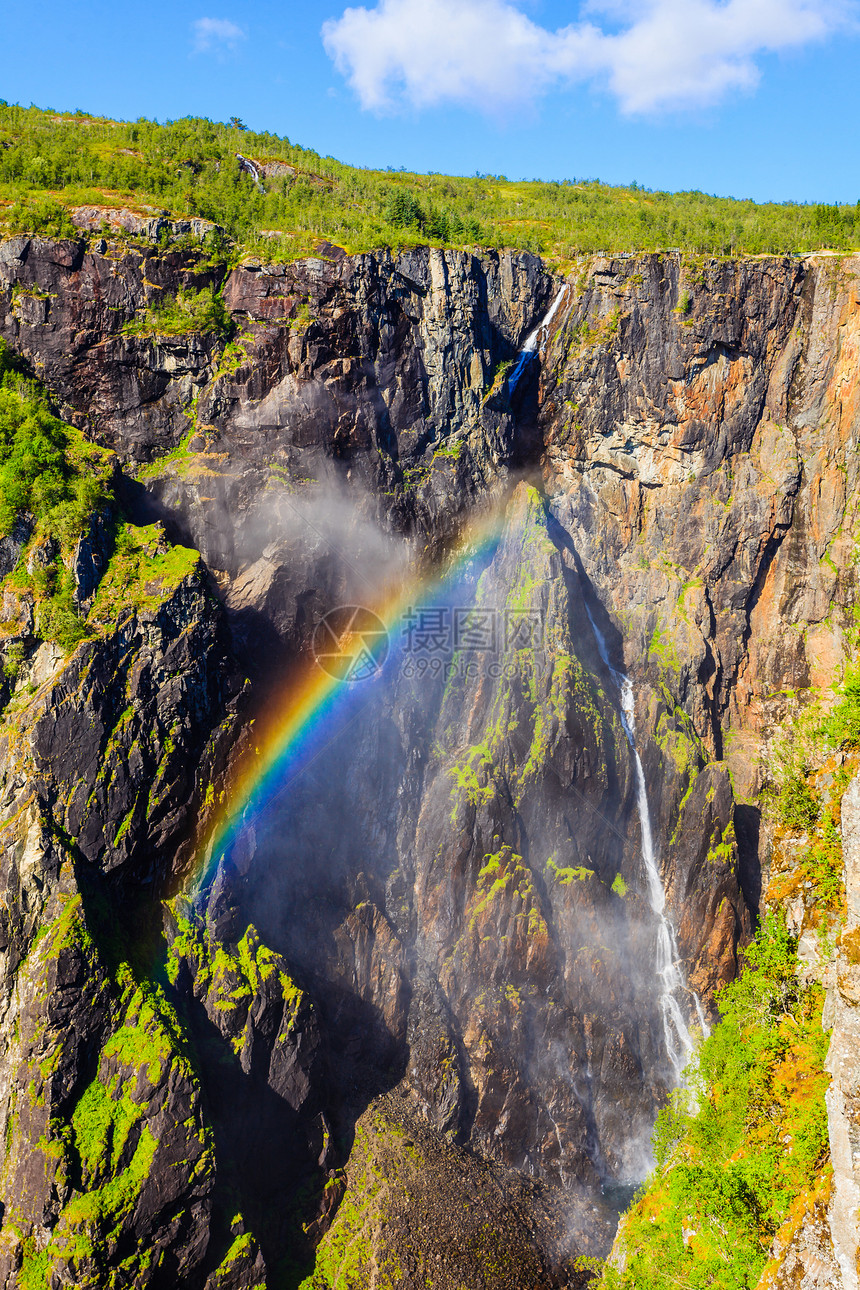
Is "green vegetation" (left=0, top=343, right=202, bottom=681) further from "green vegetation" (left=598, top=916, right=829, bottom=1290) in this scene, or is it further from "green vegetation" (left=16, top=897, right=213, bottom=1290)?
"green vegetation" (left=598, top=916, right=829, bottom=1290)

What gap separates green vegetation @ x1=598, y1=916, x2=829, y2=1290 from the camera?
1664 cm

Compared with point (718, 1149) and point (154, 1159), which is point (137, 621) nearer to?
point (154, 1159)

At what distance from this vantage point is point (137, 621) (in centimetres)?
3316

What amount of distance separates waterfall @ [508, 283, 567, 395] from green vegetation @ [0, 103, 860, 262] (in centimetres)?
537

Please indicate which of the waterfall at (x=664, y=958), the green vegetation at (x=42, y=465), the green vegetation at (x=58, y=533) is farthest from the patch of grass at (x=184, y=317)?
the waterfall at (x=664, y=958)

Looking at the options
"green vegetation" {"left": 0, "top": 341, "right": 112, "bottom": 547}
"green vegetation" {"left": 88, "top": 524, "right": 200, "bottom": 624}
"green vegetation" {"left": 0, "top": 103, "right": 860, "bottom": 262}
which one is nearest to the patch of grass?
"green vegetation" {"left": 0, "top": 103, "right": 860, "bottom": 262}

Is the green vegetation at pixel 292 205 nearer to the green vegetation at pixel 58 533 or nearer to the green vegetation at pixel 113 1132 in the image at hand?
the green vegetation at pixel 58 533

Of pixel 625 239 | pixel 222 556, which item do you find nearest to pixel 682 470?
pixel 625 239

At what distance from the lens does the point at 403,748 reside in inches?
1738

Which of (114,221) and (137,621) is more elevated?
(114,221)

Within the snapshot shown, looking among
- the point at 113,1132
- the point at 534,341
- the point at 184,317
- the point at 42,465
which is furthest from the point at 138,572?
the point at 534,341

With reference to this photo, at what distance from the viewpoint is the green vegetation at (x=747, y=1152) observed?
16.6 meters

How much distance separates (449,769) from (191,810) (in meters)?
15.9

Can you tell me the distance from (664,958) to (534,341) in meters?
41.8
